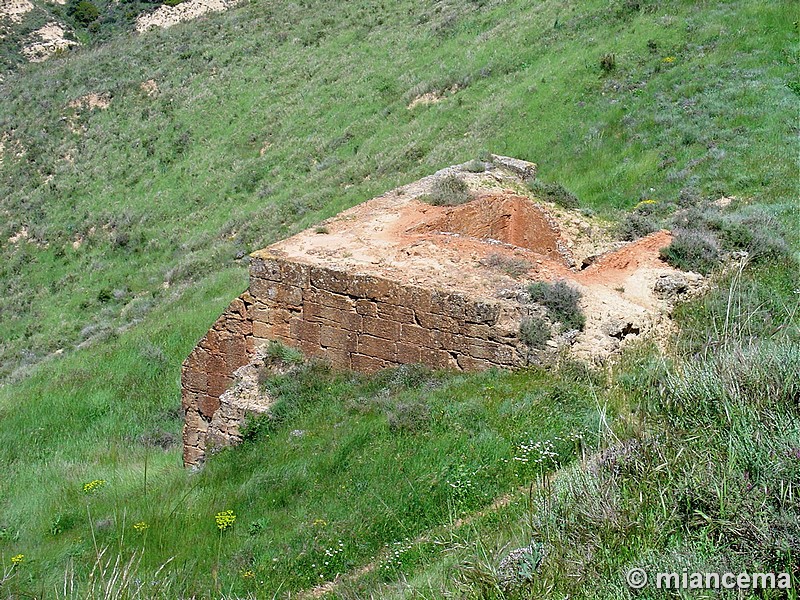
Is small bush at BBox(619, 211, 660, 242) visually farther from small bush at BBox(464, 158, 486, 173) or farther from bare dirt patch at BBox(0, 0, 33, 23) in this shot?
bare dirt patch at BBox(0, 0, 33, 23)

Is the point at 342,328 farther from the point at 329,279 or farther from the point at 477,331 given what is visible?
the point at 477,331

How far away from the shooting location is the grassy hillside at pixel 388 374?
387 cm

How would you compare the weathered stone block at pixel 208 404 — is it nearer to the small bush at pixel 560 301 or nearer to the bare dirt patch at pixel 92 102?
the small bush at pixel 560 301

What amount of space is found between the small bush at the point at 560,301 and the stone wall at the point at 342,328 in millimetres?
332

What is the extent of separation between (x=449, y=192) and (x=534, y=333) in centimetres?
475

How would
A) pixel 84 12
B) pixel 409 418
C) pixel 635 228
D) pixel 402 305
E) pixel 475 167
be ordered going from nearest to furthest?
1. pixel 409 418
2. pixel 402 305
3. pixel 635 228
4. pixel 475 167
5. pixel 84 12

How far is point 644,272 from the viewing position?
29.7 feet

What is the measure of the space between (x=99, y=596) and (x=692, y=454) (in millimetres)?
3067

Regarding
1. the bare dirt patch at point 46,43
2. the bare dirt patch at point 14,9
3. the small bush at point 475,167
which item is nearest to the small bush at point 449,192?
the small bush at point 475,167

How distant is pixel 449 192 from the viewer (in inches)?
472

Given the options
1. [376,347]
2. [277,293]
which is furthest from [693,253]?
[277,293]

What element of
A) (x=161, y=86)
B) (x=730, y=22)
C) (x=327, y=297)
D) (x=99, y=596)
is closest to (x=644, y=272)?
(x=327, y=297)

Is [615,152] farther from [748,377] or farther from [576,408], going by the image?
[748,377]

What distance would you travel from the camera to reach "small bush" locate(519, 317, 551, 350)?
7703 mm
